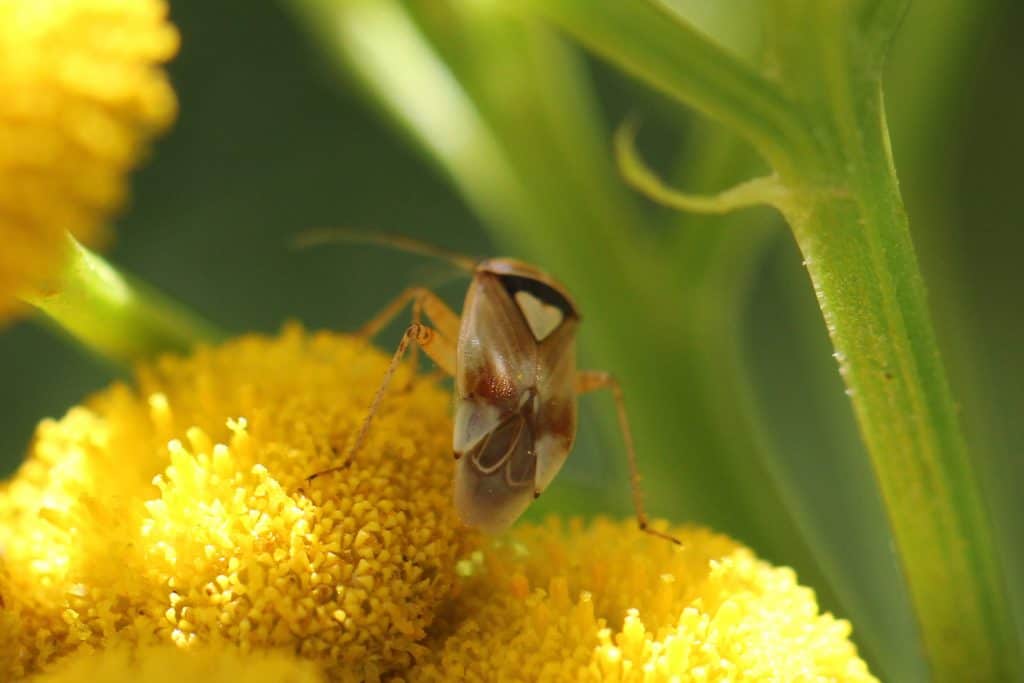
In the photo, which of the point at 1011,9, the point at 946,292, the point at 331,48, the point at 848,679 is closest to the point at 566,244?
the point at 331,48

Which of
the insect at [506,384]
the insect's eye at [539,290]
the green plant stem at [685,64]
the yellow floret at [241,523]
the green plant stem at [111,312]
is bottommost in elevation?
the yellow floret at [241,523]

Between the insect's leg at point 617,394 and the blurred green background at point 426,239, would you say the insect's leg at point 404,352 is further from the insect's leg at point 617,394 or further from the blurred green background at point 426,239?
the blurred green background at point 426,239

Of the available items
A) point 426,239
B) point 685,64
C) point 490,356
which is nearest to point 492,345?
point 490,356

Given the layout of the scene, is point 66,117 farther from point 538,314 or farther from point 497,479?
point 538,314

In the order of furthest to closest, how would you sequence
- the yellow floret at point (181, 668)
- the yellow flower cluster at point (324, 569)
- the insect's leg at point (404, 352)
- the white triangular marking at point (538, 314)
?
the white triangular marking at point (538, 314), the insect's leg at point (404, 352), the yellow flower cluster at point (324, 569), the yellow floret at point (181, 668)

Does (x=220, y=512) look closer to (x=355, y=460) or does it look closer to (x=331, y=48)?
(x=355, y=460)

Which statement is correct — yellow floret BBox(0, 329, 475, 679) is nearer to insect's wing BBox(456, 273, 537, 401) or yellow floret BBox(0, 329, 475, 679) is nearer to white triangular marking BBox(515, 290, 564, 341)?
insect's wing BBox(456, 273, 537, 401)

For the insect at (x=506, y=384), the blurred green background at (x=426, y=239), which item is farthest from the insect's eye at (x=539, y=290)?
the blurred green background at (x=426, y=239)

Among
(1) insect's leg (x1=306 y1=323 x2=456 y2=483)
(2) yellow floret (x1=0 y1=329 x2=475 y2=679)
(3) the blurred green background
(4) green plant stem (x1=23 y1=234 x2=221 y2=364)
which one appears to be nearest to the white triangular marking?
(1) insect's leg (x1=306 y1=323 x2=456 y2=483)
